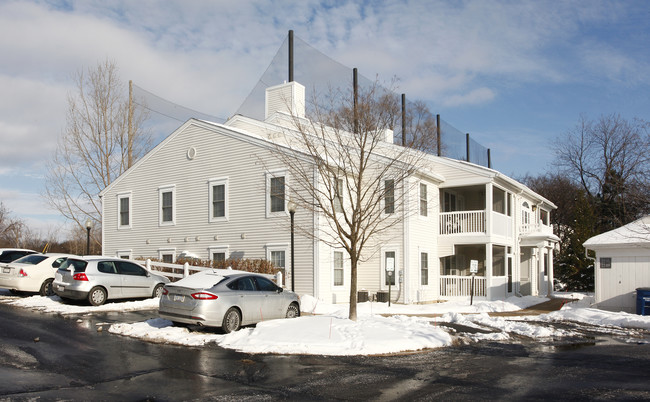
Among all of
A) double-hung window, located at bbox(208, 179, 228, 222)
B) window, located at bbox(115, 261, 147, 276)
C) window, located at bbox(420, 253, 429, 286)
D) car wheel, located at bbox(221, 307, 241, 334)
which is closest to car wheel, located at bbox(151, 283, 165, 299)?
window, located at bbox(115, 261, 147, 276)

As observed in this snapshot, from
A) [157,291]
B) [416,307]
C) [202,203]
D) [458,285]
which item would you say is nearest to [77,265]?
[157,291]

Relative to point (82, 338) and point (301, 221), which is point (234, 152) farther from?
point (82, 338)

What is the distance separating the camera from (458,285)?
85.3 ft

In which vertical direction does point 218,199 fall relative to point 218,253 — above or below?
above

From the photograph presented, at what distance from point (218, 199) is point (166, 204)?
137 inches

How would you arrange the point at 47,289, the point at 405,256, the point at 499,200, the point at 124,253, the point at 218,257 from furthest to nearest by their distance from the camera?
the point at 499,200 → the point at 124,253 → the point at 218,257 → the point at 405,256 → the point at 47,289

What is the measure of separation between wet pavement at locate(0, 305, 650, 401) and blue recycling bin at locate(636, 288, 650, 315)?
7.50 m

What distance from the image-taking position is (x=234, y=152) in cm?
2472

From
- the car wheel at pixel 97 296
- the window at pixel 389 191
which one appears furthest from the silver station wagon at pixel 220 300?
the car wheel at pixel 97 296

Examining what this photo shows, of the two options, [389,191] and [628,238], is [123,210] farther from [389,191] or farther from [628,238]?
[628,238]

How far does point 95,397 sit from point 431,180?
2014 centimetres

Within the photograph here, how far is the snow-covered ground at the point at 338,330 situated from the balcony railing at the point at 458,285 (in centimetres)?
592

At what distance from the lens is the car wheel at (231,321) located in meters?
13.2

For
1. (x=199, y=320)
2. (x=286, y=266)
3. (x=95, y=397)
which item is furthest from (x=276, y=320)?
(x=286, y=266)
